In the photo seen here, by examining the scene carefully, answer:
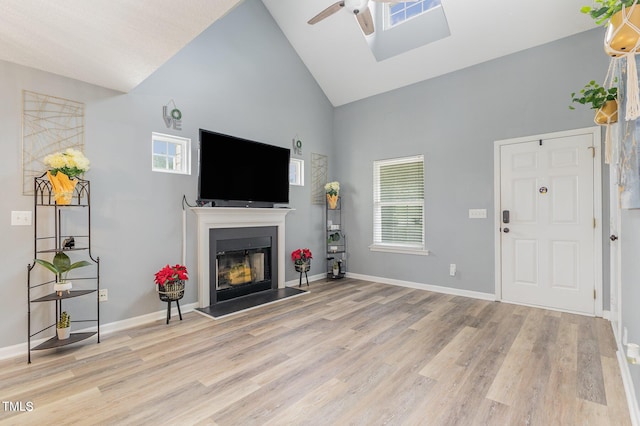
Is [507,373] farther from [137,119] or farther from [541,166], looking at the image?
[137,119]

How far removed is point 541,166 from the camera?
3.70 m

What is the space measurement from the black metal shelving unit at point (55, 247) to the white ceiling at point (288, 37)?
3.45 ft

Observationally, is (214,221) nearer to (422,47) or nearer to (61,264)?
(61,264)

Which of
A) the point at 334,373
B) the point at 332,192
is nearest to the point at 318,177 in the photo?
the point at 332,192

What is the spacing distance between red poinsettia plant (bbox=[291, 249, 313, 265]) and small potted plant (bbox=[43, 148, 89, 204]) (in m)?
2.93

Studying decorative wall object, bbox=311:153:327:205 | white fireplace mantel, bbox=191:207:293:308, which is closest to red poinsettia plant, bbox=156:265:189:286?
white fireplace mantel, bbox=191:207:293:308

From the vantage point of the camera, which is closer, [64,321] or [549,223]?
[64,321]

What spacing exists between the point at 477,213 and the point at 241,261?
3323mm

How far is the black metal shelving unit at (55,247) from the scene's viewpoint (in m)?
2.56

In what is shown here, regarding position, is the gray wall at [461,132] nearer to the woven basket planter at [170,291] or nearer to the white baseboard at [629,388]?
the white baseboard at [629,388]

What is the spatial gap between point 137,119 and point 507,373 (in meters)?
4.10

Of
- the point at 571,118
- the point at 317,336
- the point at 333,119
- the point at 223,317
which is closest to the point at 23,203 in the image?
the point at 223,317

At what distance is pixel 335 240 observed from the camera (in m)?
5.40

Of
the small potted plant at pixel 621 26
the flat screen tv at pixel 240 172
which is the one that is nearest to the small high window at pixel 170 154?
the flat screen tv at pixel 240 172
